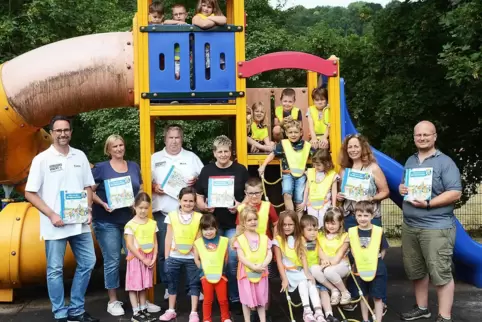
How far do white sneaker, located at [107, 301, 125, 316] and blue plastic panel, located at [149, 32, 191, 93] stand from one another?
2.34 m

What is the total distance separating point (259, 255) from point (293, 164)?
1255mm

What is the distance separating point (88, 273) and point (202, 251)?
3.78ft

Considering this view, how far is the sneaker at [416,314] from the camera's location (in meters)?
6.15

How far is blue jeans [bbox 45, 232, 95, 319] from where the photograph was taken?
5875mm

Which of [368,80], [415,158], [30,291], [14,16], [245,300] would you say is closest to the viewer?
[245,300]

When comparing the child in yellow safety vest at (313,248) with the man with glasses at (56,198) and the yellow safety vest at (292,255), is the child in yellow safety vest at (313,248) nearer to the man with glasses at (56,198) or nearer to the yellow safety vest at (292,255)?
the yellow safety vest at (292,255)

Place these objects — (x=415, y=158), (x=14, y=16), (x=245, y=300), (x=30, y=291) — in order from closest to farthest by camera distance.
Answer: (x=245, y=300), (x=415, y=158), (x=30, y=291), (x=14, y=16)

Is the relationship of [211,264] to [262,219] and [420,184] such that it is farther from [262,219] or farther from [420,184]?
[420,184]

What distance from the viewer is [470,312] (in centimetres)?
638

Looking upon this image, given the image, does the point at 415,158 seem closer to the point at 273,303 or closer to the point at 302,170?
the point at 302,170

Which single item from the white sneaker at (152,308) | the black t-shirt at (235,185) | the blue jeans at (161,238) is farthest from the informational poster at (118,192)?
the white sneaker at (152,308)

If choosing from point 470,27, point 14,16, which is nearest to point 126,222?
point 470,27

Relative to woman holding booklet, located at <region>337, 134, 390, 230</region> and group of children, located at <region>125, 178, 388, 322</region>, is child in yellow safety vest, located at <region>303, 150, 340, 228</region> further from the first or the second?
group of children, located at <region>125, 178, 388, 322</region>

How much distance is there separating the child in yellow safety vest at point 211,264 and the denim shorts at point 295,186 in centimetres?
105
